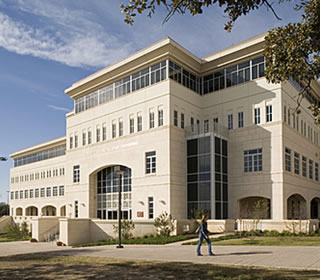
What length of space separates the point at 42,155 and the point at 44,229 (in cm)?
3432

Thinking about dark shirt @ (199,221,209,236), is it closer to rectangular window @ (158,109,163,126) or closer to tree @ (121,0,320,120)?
tree @ (121,0,320,120)

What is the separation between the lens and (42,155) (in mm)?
70062

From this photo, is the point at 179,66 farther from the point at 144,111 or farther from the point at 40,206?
the point at 40,206

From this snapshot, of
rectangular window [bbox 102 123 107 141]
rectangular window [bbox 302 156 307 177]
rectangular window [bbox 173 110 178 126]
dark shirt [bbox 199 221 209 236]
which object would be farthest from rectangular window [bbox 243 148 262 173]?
dark shirt [bbox 199 221 209 236]

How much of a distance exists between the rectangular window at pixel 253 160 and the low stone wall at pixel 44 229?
64.2ft

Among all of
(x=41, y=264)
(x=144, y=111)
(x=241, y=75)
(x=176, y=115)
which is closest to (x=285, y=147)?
(x=241, y=75)

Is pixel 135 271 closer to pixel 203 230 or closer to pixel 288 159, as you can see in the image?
pixel 203 230

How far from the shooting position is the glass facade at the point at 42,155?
6531 cm

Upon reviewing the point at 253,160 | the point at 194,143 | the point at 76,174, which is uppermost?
the point at 194,143

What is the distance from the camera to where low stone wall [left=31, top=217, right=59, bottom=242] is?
123 feet

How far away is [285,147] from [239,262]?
74.3 ft

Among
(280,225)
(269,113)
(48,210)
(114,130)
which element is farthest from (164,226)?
(48,210)

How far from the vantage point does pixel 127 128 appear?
3931 centimetres

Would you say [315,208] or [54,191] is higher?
[54,191]
